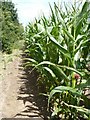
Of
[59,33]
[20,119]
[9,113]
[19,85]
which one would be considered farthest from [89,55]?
[19,85]

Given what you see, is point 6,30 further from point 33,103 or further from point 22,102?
point 33,103

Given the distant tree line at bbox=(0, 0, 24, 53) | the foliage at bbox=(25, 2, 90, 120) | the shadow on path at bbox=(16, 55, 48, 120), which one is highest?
the distant tree line at bbox=(0, 0, 24, 53)

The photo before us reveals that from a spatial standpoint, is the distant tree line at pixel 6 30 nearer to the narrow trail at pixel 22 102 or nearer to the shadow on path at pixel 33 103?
the narrow trail at pixel 22 102

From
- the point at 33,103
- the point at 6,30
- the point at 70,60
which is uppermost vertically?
the point at 6,30

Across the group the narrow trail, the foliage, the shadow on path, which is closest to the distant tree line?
the narrow trail

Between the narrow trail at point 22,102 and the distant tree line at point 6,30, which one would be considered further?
the distant tree line at point 6,30

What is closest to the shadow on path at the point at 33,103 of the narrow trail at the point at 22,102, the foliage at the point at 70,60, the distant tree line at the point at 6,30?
the narrow trail at the point at 22,102

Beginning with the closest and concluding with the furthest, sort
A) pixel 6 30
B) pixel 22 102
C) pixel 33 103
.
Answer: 1. pixel 33 103
2. pixel 22 102
3. pixel 6 30

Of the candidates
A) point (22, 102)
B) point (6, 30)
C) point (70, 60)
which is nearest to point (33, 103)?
point (22, 102)

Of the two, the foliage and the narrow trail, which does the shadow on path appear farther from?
the foliage

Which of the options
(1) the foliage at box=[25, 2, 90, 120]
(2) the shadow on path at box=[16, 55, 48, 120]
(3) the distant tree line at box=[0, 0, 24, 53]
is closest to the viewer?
(1) the foliage at box=[25, 2, 90, 120]

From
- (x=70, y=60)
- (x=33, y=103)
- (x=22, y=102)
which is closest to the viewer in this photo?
(x=70, y=60)

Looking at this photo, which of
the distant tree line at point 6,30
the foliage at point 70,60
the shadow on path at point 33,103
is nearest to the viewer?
the foliage at point 70,60

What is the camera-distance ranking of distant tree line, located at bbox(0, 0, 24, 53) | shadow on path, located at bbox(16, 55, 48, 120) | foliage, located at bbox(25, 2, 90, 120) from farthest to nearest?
distant tree line, located at bbox(0, 0, 24, 53), shadow on path, located at bbox(16, 55, 48, 120), foliage, located at bbox(25, 2, 90, 120)
